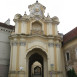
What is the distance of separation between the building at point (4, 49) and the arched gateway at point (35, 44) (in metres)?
2.47

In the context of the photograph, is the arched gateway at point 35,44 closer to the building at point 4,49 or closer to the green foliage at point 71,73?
the green foliage at point 71,73

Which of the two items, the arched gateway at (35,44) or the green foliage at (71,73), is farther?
the arched gateway at (35,44)

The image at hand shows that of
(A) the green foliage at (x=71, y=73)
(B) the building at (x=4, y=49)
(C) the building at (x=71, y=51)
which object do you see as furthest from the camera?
(B) the building at (x=4, y=49)

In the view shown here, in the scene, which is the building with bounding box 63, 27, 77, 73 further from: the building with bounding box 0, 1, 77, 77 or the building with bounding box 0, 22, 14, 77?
the building with bounding box 0, 22, 14, 77

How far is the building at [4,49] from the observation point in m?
27.5

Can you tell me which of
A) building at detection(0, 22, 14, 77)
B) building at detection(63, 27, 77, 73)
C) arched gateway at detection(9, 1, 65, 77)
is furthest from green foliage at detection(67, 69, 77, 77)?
building at detection(0, 22, 14, 77)

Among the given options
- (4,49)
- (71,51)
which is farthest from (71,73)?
(4,49)

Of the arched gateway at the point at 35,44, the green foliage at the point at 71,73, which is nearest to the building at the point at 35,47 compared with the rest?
the arched gateway at the point at 35,44

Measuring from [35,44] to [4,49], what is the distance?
6.64m

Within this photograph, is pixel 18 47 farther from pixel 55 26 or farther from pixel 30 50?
pixel 55 26

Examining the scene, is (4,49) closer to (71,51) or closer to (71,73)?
Result: (71,51)

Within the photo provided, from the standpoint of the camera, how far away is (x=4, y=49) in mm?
28703

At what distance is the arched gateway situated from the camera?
2560cm

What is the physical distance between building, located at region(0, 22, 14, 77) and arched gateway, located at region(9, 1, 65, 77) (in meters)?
2.47
